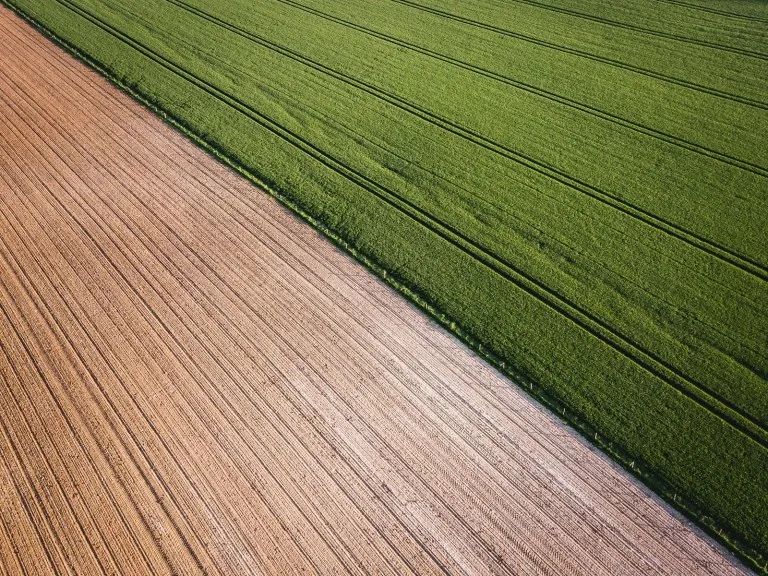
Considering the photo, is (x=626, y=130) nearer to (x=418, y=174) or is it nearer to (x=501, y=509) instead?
(x=418, y=174)

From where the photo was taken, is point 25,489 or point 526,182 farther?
point 526,182

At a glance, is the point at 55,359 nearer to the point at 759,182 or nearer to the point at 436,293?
the point at 436,293

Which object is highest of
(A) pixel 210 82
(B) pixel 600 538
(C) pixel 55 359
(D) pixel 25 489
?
(A) pixel 210 82

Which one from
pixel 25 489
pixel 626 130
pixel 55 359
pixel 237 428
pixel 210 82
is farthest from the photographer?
pixel 210 82

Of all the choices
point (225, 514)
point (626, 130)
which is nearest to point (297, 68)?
point (626, 130)

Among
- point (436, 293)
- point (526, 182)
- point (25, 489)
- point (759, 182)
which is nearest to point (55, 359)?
point (25, 489)

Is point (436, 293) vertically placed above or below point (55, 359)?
above

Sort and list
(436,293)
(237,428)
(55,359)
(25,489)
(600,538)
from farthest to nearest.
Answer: (436,293), (55,359), (237,428), (25,489), (600,538)
